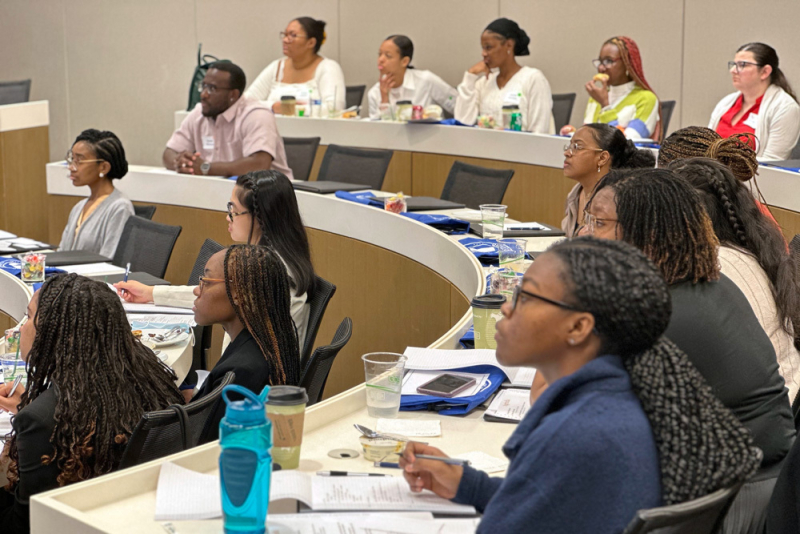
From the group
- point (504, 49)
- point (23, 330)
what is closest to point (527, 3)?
point (504, 49)

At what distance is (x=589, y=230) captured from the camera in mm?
2389

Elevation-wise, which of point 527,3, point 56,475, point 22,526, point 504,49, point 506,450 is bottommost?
point 22,526

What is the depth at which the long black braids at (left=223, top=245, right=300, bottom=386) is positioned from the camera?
8.45 ft

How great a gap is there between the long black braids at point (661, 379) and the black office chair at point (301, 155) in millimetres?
4739

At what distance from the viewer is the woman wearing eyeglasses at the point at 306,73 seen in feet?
23.2

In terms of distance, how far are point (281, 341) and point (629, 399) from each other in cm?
149

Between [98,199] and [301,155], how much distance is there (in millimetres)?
1521

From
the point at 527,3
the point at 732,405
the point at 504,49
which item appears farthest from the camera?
the point at 527,3

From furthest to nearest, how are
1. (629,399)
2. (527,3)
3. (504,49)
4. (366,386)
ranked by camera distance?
(527,3)
(504,49)
(366,386)
(629,399)

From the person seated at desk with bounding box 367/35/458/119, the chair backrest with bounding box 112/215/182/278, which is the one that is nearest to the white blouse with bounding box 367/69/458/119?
the person seated at desk with bounding box 367/35/458/119

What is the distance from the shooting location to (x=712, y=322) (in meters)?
1.77

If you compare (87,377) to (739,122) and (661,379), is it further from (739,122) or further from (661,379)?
(739,122)

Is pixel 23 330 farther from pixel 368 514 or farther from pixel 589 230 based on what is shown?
pixel 589 230

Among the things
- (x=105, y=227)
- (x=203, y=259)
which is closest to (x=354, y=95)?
(x=105, y=227)
